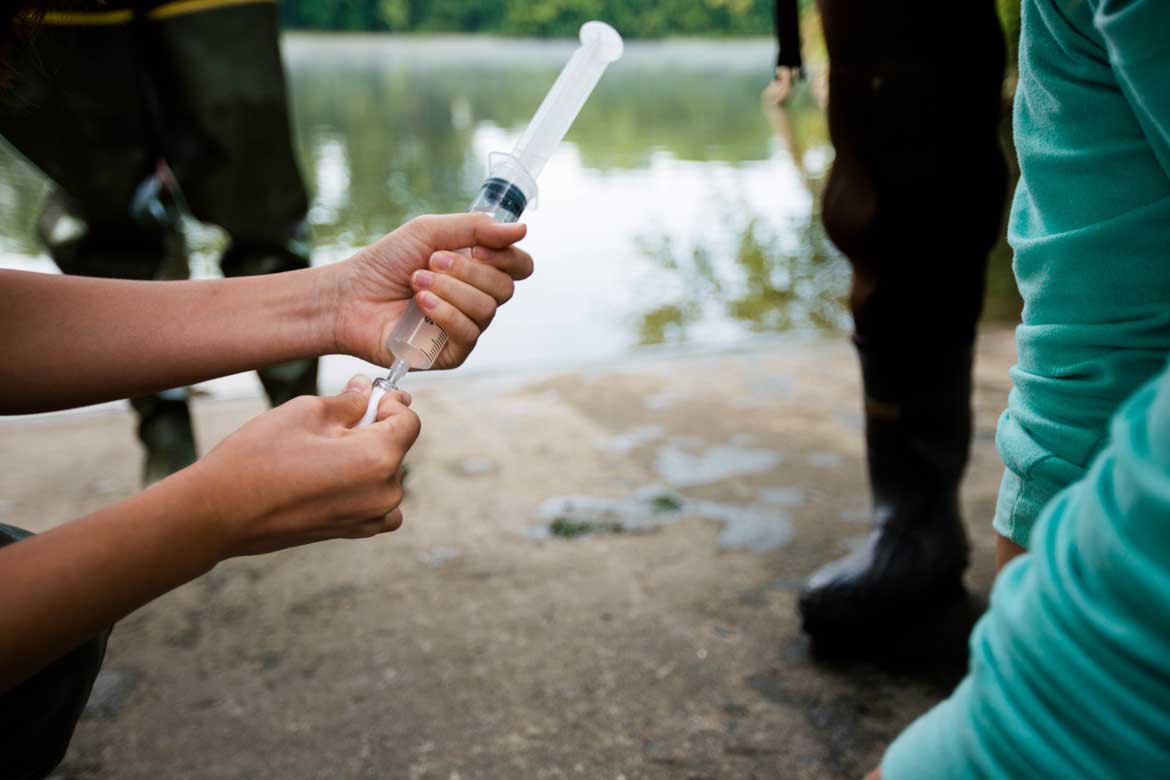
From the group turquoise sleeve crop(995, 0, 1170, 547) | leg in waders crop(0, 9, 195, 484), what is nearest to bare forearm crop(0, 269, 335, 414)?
turquoise sleeve crop(995, 0, 1170, 547)

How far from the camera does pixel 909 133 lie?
41.6 inches

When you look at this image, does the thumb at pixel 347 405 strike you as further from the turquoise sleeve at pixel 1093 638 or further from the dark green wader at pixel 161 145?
the dark green wader at pixel 161 145

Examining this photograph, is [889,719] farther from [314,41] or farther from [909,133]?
[314,41]

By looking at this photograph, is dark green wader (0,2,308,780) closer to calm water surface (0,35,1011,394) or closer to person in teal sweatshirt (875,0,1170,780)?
calm water surface (0,35,1011,394)

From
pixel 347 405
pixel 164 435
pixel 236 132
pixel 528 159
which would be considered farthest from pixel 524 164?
pixel 164 435

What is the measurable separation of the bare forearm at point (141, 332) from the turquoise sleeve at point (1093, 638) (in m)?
0.66

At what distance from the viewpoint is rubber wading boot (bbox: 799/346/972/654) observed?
1124mm

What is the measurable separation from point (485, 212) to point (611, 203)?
150 inches

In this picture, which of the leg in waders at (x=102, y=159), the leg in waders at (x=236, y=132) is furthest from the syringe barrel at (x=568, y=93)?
the leg in waders at (x=102, y=159)

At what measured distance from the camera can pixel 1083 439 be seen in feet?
1.83

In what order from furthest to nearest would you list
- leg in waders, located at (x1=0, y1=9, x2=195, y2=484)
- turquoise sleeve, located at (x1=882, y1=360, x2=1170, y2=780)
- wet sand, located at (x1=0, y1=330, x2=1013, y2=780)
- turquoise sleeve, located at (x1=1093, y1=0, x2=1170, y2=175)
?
leg in waders, located at (x1=0, y1=9, x2=195, y2=484), wet sand, located at (x1=0, y1=330, x2=1013, y2=780), turquoise sleeve, located at (x1=1093, y1=0, x2=1170, y2=175), turquoise sleeve, located at (x1=882, y1=360, x2=1170, y2=780)

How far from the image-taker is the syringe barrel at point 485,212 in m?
0.80

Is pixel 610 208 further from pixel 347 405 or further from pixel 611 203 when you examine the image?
pixel 347 405

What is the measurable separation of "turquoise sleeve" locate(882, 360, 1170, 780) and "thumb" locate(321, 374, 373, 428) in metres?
0.43
